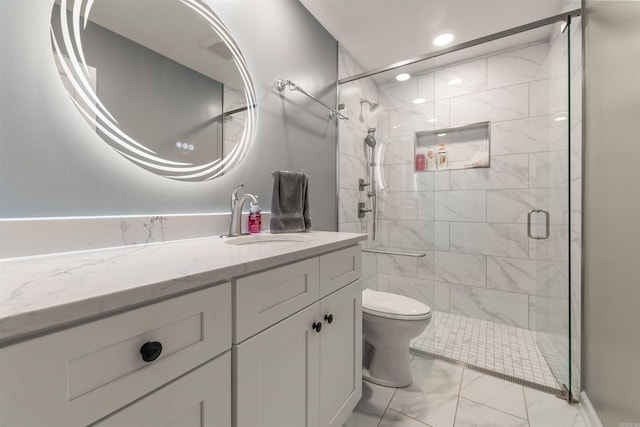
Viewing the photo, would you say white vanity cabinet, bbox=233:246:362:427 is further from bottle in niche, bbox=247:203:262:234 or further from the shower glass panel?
the shower glass panel

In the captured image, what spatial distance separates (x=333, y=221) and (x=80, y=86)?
5.29 feet

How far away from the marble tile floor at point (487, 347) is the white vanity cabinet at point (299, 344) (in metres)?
1.00

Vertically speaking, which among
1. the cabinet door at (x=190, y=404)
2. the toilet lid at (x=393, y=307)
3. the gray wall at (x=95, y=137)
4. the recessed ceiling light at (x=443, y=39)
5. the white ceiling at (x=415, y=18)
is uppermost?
the recessed ceiling light at (x=443, y=39)

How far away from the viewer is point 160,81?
106 centimetres

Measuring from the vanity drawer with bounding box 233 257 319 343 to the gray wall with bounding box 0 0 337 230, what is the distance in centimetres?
58

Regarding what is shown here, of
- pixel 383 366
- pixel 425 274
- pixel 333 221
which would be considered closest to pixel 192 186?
pixel 333 221

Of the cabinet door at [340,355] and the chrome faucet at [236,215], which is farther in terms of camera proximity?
the chrome faucet at [236,215]

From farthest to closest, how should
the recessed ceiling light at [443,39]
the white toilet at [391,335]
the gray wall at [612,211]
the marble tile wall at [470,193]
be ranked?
the marble tile wall at [470,193] < the recessed ceiling light at [443,39] < the white toilet at [391,335] < the gray wall at [612,211]

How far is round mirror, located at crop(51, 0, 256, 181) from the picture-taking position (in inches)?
33.4

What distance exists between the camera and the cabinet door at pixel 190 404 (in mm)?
479

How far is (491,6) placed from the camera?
5.88ft

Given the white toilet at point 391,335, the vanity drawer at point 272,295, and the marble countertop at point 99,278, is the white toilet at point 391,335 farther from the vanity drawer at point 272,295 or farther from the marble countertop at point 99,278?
the marble countertop at point 99,278

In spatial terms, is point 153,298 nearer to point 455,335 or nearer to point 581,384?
point 581,384

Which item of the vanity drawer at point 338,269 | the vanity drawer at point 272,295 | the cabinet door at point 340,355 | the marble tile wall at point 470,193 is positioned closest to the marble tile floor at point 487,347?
the marble tile wall at point 470,193
